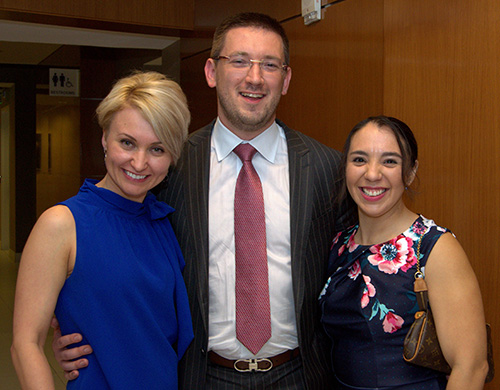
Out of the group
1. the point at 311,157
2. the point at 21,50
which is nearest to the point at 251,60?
the point at 311,157

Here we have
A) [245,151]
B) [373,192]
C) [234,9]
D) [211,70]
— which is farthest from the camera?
[234,9]

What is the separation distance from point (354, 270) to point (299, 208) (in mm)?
315

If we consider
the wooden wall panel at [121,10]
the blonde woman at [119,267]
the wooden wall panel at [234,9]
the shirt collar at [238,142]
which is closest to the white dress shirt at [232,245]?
the shirt collar at [238,142]

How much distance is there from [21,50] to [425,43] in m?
7.70

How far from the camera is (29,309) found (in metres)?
1.53

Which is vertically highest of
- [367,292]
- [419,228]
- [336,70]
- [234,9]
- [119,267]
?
[234,9]

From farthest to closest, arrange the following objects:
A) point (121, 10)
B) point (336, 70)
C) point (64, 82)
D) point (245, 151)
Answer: point (64, 82)
point (121, 10)
point (336, 70)
point (245, 151)

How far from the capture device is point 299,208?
80.0 inches

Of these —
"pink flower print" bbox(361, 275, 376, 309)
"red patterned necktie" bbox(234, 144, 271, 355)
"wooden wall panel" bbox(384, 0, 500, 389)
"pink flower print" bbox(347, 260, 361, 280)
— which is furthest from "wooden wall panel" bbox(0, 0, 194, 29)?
"pink flower print" bbox(361, 275, 376, 309)

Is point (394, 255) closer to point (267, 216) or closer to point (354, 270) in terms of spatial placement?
point (354, 270)

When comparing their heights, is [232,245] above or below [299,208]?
below

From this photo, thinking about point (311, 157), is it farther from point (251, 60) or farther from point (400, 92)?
point (400, 92)

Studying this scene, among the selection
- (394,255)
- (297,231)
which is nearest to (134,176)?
(297,231)

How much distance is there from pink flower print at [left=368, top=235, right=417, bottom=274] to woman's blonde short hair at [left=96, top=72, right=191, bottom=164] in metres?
0.76
